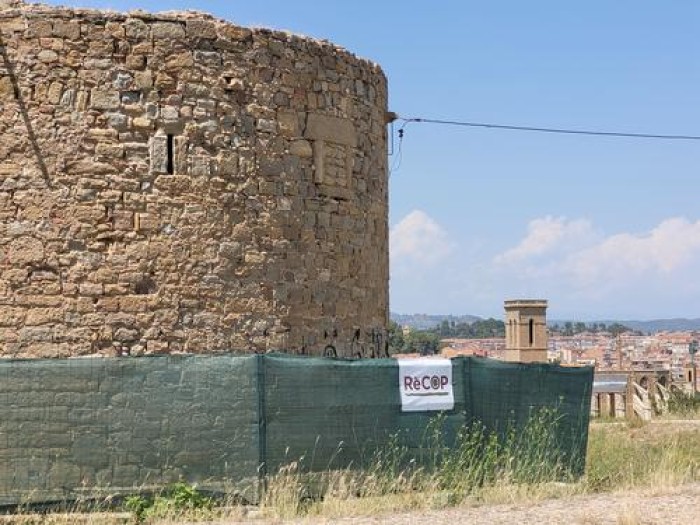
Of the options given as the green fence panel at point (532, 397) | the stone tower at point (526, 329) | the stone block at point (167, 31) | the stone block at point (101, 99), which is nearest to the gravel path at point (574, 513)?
the green fence panel at point (532, 397)

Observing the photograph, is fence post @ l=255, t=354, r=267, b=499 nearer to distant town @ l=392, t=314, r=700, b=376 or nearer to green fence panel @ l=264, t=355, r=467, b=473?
green fence panel @ l=264, t=355, r=467, b=473

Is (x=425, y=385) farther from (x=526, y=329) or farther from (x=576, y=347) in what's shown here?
(x=576, y=347)

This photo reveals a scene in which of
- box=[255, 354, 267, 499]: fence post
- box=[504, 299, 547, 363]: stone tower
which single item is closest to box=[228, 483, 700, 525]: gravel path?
box=[255, 354, 267, 499]: fence post

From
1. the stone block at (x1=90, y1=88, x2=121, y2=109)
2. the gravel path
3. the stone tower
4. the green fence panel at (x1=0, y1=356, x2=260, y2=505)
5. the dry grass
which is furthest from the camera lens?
the stone tower

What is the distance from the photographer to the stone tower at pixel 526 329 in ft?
134

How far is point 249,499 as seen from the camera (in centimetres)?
902

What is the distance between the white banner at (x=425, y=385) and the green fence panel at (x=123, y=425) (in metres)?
1.54

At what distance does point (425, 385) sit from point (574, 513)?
1.99 metres

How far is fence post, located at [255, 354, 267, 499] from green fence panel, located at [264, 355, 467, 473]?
0.03m

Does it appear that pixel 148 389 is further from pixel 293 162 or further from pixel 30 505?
pixel 293 162

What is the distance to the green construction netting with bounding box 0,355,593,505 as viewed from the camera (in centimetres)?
881

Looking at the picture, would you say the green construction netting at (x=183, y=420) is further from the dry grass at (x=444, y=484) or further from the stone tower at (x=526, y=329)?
the stone tower at (x=526, y=329)

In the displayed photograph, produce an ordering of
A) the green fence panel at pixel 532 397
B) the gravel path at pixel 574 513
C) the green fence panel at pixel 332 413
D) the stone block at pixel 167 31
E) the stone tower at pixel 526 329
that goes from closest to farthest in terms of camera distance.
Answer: the gravel path at pixel 574 513 → the green fence panel at pixel 332 413 → the green fence panel at pixel 532 397 → the stone block at pixel 167 31 → the stone tower at pixel 526 329

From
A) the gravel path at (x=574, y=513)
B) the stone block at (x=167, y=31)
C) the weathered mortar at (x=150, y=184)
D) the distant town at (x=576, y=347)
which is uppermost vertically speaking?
the stone block at (x=167, y=31)
